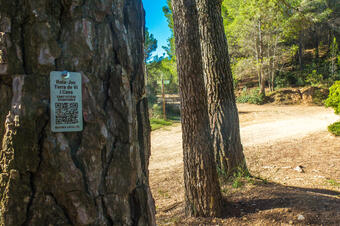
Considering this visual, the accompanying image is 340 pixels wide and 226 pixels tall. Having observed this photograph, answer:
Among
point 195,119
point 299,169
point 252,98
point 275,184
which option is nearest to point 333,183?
point 299,169

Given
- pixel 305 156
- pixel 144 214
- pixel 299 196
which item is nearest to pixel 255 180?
pixel 299 196

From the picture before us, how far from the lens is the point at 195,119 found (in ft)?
9.73

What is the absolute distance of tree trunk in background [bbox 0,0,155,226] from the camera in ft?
2.91

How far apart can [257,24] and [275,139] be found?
13.4 meters

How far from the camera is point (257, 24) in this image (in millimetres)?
18578

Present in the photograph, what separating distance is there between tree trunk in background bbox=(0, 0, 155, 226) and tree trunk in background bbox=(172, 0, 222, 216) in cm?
198

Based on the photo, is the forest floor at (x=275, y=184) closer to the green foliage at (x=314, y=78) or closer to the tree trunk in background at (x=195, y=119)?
the tree trunk in background at (x=195, y=119)

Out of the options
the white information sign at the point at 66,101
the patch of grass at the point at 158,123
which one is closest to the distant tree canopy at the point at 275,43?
the patch of grass at the point at 158,123

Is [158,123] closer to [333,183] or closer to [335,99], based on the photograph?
[335,99]

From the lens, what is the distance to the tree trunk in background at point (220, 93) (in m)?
4.04

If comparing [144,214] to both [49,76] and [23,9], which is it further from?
[23,9]

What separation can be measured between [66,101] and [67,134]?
4.9 inches

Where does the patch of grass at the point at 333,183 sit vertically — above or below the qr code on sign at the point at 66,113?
below

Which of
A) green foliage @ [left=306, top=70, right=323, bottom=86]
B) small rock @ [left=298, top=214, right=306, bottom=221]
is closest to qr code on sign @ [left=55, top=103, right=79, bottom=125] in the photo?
small rock @ [left=298, top=214, right=306, bottom=221]
